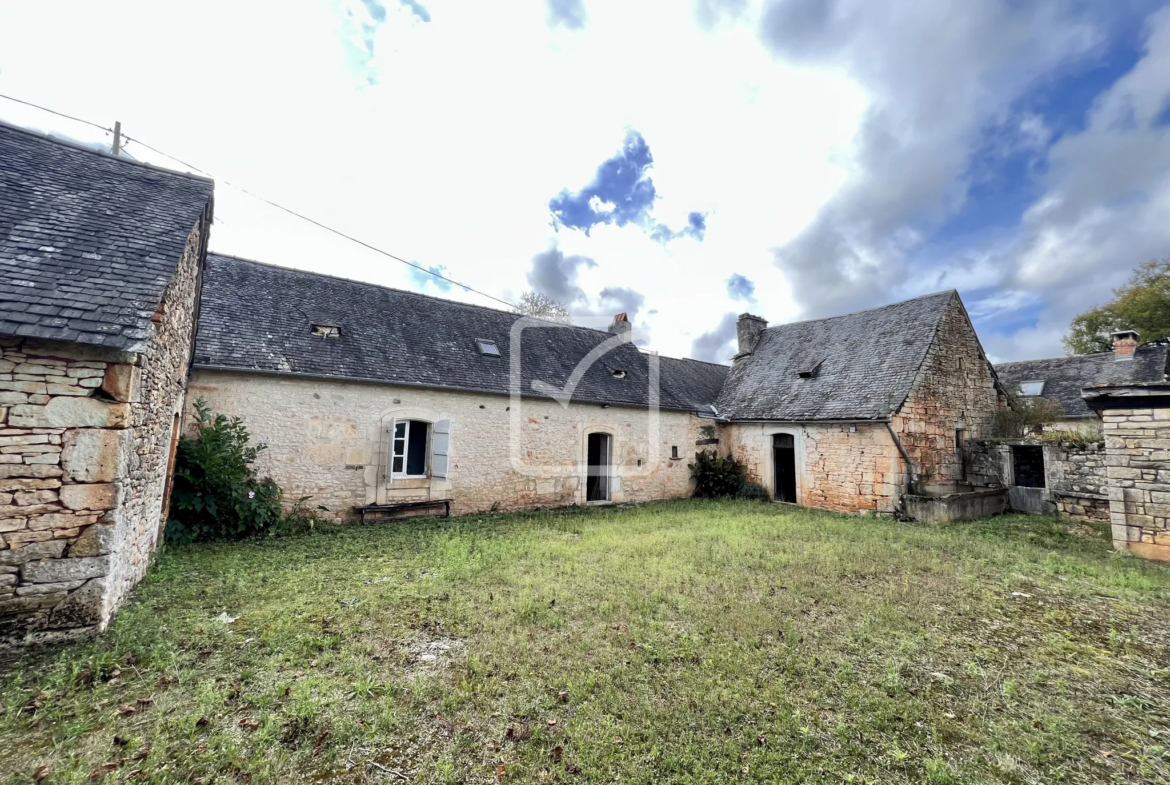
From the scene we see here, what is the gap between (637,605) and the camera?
4.82 m

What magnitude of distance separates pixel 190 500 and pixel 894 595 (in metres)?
9.73

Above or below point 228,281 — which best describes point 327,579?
below

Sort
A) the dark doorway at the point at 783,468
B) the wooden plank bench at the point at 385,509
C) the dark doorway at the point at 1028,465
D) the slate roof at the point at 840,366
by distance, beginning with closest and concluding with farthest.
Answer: the wooden plank bench at the point at 385,509 < the dark doorway at the point at 1028,465 < the slate roof at the point at 840,366 < the dark doorway at the point at 783,468

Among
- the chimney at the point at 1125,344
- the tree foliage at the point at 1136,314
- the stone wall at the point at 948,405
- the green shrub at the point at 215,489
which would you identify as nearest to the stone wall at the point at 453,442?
the green shrub at the point at 215,489

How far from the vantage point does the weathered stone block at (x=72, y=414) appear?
12.4 ft

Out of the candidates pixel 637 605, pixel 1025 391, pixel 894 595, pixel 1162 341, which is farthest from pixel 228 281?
pixel 1162 341

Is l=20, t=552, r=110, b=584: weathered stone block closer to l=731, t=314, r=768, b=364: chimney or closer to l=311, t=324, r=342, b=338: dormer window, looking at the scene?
l=311, t=324, r=342, b=338: dormer window

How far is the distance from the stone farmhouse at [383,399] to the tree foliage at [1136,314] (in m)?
7.10

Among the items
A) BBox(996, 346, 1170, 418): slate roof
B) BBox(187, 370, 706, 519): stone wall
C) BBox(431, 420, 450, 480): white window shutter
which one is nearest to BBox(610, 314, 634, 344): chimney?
BBox(187, 370, 706, 519): stone wall

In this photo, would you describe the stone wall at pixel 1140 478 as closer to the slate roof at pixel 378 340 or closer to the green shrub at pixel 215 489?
the slate roof at pixel 378 340

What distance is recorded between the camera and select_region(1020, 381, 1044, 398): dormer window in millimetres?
18688

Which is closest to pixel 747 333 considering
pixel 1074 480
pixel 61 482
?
pixel 1074 480

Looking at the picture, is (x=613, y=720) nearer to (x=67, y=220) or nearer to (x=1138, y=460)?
(x=67, y=220)

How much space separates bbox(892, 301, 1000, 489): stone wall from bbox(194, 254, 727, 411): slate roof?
5.73 meters
